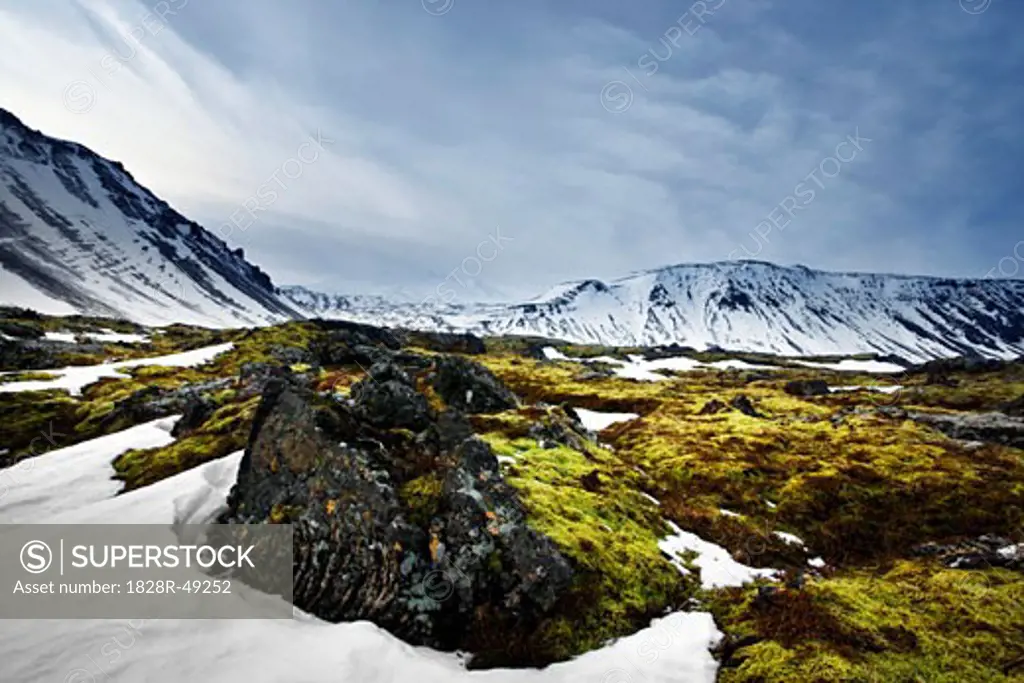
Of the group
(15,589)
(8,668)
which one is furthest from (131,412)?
(8,668)

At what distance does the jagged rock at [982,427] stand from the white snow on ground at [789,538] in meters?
28.1

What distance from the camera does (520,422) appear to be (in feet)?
87.6

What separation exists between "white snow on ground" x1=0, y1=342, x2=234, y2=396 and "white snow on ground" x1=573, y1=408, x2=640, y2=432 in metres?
42.8

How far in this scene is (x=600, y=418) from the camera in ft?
153

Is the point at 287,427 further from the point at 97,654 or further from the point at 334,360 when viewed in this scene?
the point at 334,360

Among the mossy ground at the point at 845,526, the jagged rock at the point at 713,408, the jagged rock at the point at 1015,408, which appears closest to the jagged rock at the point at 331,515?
the mossy ground at the point at 845,526

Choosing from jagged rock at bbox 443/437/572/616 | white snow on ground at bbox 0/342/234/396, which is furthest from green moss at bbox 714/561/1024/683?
white snow on ground at bbox 0/342/234/396

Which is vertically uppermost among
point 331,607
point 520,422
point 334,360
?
point 334,360

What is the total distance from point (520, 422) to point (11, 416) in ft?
112

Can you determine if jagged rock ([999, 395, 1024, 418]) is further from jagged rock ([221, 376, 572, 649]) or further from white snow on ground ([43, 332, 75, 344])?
white snow on ground ([43, 332, 75, 344])

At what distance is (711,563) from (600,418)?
101 ft

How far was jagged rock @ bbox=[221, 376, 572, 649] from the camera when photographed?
1116 cm

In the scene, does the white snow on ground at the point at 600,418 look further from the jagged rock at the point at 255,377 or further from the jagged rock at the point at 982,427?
the jagged rock at the point at 982,427

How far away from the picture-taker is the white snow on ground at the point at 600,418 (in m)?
Result: 42.6
